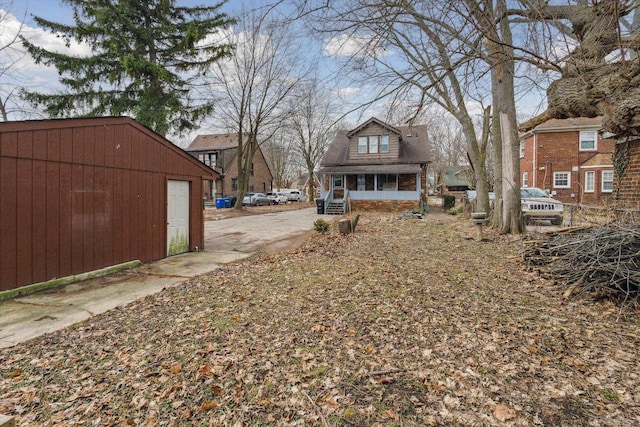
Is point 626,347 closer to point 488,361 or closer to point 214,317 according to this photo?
point 488,361

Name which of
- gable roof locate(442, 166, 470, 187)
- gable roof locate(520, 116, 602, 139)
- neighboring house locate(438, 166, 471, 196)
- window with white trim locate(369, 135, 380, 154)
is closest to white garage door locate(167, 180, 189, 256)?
window with white trim locate(369, 135, 380, 154)

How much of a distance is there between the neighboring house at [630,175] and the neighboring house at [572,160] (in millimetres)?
16920

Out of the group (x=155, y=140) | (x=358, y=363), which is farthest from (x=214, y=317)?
(x=155, y=140)

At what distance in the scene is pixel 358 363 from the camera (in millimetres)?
3094

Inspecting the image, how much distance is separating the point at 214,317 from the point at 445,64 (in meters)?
5.28

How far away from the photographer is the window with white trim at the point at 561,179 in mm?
22219

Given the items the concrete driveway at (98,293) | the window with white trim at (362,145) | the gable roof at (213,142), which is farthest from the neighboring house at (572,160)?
the gable roof at (213,142)

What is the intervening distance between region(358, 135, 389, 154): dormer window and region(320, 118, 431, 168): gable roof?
24.0 inches

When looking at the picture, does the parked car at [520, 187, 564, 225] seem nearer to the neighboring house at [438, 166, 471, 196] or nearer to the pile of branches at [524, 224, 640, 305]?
the pile of branches at [524, 224, 640, 305]

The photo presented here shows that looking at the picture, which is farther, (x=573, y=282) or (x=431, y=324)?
(x=573, y=282)

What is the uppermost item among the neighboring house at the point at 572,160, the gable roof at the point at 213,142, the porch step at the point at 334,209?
the gable roof at the point at 213,142

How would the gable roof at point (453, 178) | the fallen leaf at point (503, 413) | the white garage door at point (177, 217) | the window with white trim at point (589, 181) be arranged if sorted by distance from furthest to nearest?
the gable roof at point (453, 178)
the window with white trim at point (589, 181)
the white garage door at point (177, 217)
the fallen leaf at point (503, 413)

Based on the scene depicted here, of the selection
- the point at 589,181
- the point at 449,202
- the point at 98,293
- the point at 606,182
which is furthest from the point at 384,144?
the point at 98,293

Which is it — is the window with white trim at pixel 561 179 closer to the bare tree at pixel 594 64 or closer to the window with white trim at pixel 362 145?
the window with white trim at pixel 362 145
